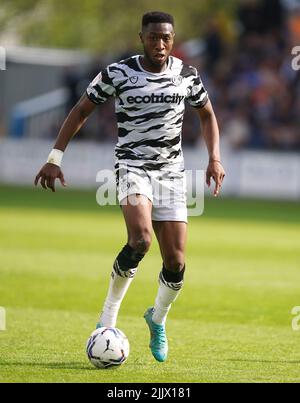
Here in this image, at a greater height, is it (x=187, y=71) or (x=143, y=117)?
(x=187, y=71)

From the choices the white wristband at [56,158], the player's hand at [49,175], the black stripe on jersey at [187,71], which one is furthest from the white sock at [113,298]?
the black stripe on jersey at [187,71]

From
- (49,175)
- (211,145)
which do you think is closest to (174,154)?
(211,145)

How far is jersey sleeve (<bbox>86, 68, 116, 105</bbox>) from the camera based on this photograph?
9242 millimetres

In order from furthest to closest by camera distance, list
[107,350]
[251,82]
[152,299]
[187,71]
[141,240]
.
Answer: [251,82]
[152,299]
[187,71]
[141,240]
[107,350]

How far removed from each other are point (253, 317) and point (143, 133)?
11.0 feet

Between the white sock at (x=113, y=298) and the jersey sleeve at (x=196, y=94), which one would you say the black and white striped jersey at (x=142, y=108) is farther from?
the white sock at (x=113, y=298)

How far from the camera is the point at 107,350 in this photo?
8.55m

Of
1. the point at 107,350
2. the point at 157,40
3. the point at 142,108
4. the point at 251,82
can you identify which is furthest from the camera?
the point at 251,82

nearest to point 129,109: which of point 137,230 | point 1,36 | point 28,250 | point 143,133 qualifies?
point 143,133

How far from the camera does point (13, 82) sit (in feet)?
151

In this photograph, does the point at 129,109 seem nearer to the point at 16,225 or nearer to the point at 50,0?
the point at 16,225

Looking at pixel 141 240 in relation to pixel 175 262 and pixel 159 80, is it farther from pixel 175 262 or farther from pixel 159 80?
pixel 159 80

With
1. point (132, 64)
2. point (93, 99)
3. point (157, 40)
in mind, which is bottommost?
point (93, 99)

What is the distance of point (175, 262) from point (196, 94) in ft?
4.71
